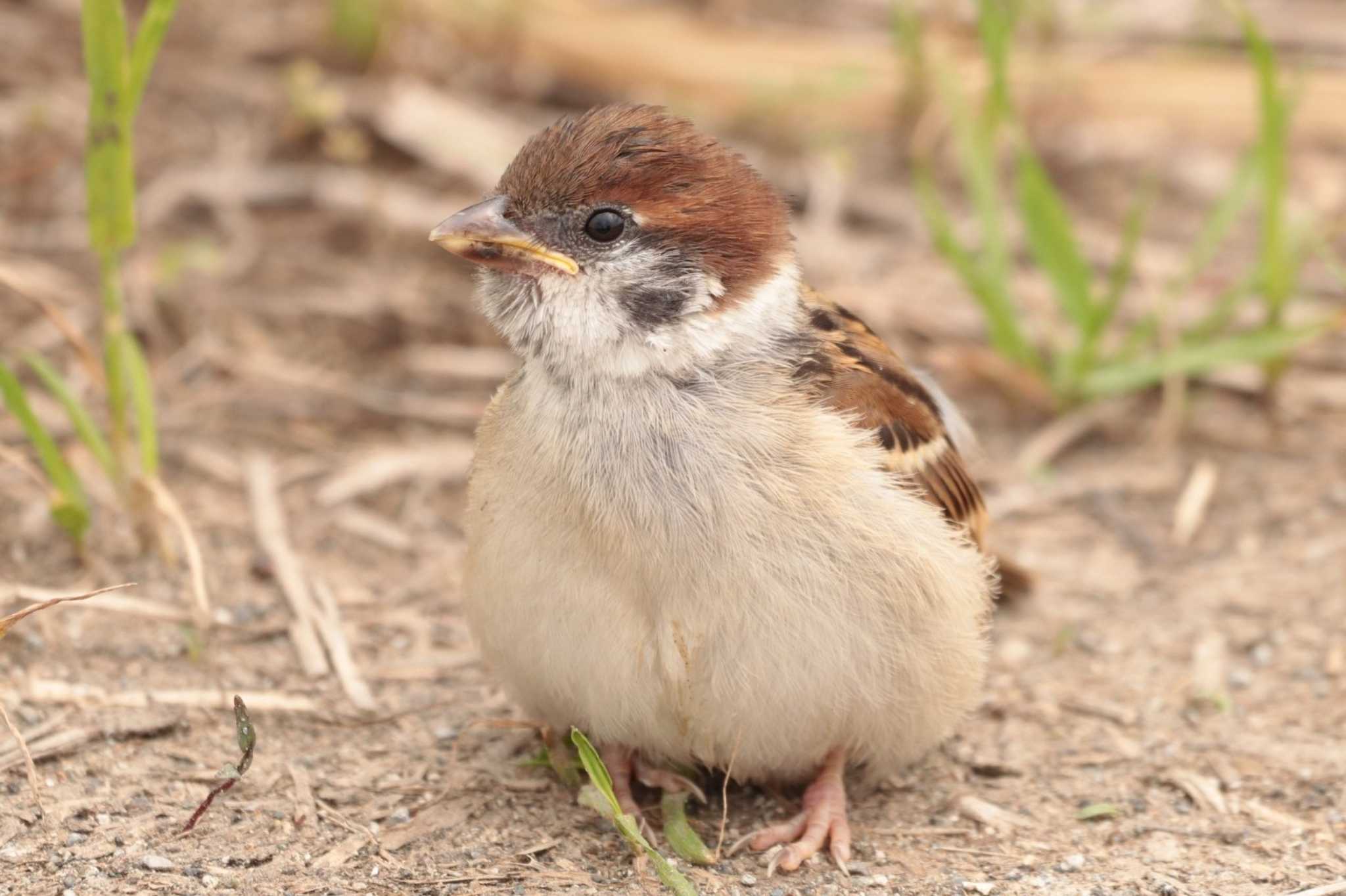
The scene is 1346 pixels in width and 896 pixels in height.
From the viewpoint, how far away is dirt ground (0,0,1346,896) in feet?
13.0

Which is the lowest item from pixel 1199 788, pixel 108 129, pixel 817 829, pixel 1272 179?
pixel 817 829

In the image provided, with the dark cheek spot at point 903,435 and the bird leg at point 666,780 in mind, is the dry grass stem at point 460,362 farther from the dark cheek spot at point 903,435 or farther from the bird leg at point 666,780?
the dark cheek spot at point 903,435

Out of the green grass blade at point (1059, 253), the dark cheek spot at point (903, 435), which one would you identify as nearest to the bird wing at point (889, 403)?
the dark cheek spot at point (903, 435)

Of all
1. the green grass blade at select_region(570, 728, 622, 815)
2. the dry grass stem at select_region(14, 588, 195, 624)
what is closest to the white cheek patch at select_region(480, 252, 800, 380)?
the green grass blade at select_region(570, 728, 622, 815)

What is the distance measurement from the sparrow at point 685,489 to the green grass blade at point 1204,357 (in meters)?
2.26

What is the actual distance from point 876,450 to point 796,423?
0.80ft

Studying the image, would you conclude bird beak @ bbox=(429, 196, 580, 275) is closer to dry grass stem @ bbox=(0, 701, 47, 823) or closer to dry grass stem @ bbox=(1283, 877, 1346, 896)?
dry grass stem @ bbox=(0, 701, 47, 823)

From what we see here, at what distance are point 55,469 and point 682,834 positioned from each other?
6.89 feet

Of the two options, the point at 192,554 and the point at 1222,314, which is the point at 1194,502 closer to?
the point at 1222,314

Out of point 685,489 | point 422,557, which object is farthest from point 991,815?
point 422,557

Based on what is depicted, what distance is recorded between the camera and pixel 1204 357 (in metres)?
5.86

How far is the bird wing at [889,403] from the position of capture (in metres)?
3.93

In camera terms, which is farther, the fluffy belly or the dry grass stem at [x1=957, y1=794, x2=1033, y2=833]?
the dry grass stem at [x1=957, y1=794, x2=1033, y2=833]

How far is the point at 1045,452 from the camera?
625 cm
